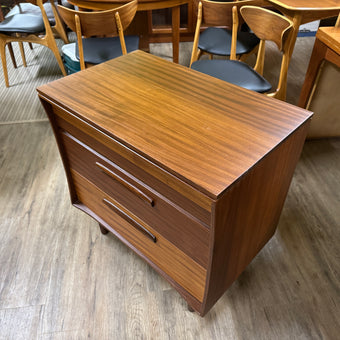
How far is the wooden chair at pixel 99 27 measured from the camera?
5.30 ft

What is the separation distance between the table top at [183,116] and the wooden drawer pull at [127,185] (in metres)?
0.17

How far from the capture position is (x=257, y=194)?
0.79 meters

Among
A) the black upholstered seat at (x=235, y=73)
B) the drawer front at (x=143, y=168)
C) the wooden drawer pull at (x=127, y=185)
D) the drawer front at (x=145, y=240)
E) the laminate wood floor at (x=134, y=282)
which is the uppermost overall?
the drawer front at (x=143, y=168)

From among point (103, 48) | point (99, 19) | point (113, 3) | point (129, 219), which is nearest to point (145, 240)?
point (129, 219)

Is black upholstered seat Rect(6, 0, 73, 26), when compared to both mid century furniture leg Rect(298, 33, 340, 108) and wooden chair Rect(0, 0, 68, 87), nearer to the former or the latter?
wooden chair Rect(0, 0, 68, 87)

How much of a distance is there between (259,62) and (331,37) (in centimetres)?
36

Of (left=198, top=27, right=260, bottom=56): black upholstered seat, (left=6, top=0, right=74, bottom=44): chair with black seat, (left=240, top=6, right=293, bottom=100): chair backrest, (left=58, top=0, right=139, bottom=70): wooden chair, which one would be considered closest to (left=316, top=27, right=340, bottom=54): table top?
(left=240, top=6, right=293, bottom=100): chair backrest

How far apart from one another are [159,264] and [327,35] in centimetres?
134

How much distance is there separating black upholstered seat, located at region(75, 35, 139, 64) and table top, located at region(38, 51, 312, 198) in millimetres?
881

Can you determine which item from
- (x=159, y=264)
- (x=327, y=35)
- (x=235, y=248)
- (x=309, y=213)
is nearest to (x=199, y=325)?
(x=159, y=264)

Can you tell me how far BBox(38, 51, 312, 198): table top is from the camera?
68 centimetres

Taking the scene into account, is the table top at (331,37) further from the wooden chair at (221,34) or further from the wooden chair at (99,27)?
the wooden chair at (99,27)

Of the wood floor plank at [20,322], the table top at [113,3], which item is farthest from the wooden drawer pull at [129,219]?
the table top at [113,3]

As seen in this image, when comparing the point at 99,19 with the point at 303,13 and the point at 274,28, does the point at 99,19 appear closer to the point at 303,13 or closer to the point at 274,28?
the point at 274,28
